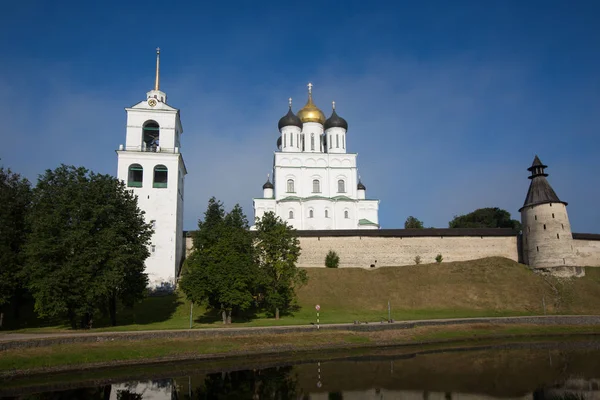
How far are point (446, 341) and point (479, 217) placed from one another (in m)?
50.2

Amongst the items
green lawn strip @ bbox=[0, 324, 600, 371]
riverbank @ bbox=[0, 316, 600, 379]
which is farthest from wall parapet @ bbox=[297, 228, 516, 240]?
green lawn strip @ bbox=[0, 324, 600, 371]

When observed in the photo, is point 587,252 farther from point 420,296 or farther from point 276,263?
point 276,263

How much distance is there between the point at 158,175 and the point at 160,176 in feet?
0.60

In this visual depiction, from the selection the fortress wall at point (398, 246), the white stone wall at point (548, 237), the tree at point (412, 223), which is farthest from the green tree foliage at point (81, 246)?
the tree at point (412, 223)

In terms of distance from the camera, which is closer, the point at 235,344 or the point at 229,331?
the point at 235,344

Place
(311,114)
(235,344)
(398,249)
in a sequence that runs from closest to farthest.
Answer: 1. (235,344)
2. (398,249)
3. (311,114)

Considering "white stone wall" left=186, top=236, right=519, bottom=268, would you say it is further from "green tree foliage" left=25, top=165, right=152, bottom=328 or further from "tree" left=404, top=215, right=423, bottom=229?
"tree" left=404, top=215, right=423, bottom=229

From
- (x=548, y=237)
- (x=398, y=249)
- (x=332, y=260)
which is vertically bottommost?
(x=332, y=260)

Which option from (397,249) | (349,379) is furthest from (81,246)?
(397,249)

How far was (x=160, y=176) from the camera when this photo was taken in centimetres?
3800

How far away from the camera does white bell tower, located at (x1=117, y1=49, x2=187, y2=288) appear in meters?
35.0

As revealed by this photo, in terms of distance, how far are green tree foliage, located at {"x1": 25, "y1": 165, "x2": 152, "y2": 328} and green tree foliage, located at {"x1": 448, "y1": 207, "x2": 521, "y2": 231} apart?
2148 inches

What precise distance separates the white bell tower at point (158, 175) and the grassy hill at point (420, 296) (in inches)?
126

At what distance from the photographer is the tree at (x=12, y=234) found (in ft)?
78.0
